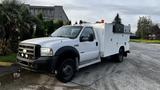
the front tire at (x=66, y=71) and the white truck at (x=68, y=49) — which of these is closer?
the white truck at (x=68, y=49)

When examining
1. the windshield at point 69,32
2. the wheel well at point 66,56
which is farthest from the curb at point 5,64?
the wheel well at point 66,56

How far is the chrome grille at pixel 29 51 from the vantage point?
6476 mm

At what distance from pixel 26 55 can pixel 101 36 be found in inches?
140

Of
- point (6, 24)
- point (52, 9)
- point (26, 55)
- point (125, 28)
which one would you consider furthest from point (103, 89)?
point (52, 9)

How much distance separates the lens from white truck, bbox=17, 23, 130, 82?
6.42 metres

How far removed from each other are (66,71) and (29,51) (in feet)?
4.66

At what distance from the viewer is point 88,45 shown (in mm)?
8109

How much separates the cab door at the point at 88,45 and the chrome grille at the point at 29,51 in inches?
72.5

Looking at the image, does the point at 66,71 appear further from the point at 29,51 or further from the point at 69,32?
the point at 69,32

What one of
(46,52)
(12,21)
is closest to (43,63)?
(46,52)

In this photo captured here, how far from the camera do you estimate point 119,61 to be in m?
11.5

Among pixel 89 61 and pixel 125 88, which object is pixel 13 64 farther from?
pixel 125 88

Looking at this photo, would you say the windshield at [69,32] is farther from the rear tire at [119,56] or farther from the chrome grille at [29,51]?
the rear tire at [119,56]

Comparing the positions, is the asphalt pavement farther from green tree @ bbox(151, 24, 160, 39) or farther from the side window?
green tree @ bbox(151, 24, 160, 39)
